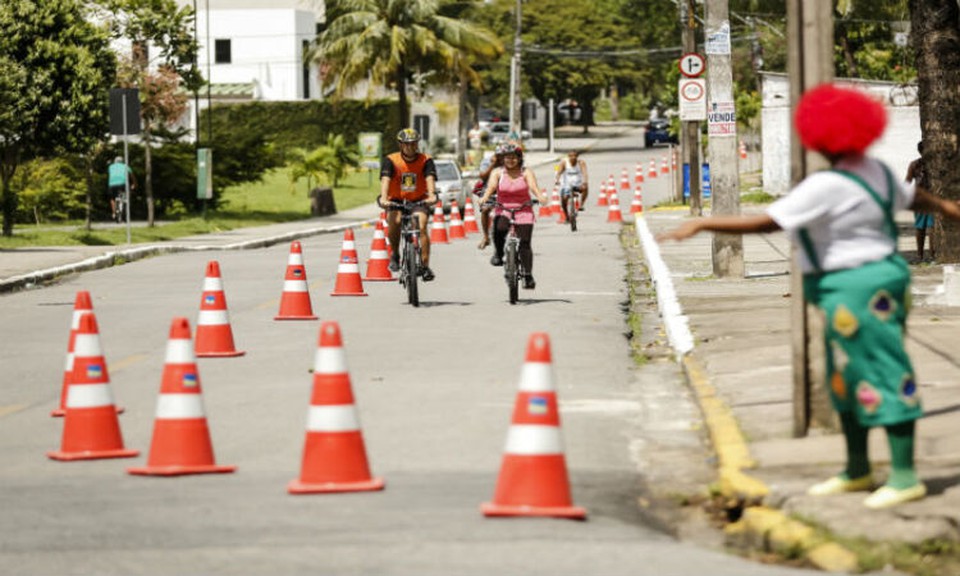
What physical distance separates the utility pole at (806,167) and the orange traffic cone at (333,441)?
238 centimetres

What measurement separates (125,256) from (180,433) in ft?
69.2

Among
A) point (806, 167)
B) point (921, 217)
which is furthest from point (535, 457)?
point (921, 217)

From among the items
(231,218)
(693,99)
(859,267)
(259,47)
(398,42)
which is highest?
(259,47)

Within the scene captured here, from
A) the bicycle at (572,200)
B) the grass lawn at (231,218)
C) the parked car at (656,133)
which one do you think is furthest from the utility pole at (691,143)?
the parked car at (656,133)

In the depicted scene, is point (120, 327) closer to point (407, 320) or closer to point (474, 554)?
point (407, 320)

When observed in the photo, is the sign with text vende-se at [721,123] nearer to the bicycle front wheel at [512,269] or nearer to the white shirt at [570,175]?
the bicycle front wheel at [512,269]

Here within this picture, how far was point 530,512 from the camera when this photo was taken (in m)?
7.81

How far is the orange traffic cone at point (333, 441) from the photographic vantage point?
27.9 ft

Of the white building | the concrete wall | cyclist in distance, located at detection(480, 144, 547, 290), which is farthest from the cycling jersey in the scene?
the white building

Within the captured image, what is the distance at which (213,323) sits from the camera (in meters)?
14.6

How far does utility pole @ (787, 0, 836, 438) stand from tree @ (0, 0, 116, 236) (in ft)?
82.9

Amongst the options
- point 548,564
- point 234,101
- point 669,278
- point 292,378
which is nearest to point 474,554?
point 548,564

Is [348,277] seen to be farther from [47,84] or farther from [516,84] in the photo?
[516,84]

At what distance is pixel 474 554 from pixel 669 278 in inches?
548
